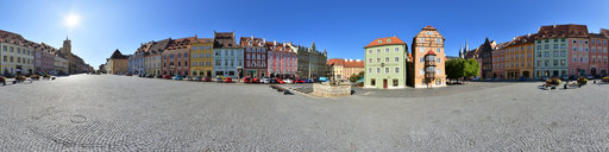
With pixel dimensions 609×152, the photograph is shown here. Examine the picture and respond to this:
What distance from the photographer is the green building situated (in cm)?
3219

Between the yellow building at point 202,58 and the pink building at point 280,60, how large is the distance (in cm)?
1502

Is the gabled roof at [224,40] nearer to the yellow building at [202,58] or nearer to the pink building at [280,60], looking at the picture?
the yellow building at [202,58]

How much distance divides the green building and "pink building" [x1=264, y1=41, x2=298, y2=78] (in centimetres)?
2938

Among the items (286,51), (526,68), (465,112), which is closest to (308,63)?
(286,51)

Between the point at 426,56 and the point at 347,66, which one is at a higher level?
the point at 347,66

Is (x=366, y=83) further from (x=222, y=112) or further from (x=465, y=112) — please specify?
(x=222, y=112)

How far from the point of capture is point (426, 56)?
32.0 m

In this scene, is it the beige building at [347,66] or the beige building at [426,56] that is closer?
the beige building at [426,56]

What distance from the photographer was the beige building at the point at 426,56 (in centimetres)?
3216

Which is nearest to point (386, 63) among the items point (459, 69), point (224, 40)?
point (459, 69)

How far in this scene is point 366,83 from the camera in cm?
3550

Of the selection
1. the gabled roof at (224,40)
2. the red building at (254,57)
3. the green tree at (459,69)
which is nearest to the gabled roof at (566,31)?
the green tree at (459,69)

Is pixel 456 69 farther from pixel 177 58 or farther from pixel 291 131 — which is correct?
pixel 177 58

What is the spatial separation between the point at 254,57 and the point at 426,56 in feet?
132
